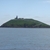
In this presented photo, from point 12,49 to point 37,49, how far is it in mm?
4607

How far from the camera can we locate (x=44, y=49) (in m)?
45.3

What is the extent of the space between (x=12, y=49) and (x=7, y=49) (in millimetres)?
1106

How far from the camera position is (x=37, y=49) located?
149ft

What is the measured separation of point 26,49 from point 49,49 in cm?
422

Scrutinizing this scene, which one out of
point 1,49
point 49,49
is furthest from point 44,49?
point 1,49

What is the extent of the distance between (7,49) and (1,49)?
43.0 inches

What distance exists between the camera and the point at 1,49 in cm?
4447

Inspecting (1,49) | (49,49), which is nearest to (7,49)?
Result: (1,49)

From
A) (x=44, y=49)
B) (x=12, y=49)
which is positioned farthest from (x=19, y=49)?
(x=44, y=49)

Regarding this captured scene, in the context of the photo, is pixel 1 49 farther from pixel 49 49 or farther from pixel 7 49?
pixel 49 49

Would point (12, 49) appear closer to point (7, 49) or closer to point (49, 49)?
point (7, 49)

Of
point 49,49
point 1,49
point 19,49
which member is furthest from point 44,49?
point 1,49

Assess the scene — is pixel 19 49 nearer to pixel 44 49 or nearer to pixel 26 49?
pixel 26 49

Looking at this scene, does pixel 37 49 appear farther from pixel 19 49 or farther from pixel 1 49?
pixel 1 49
